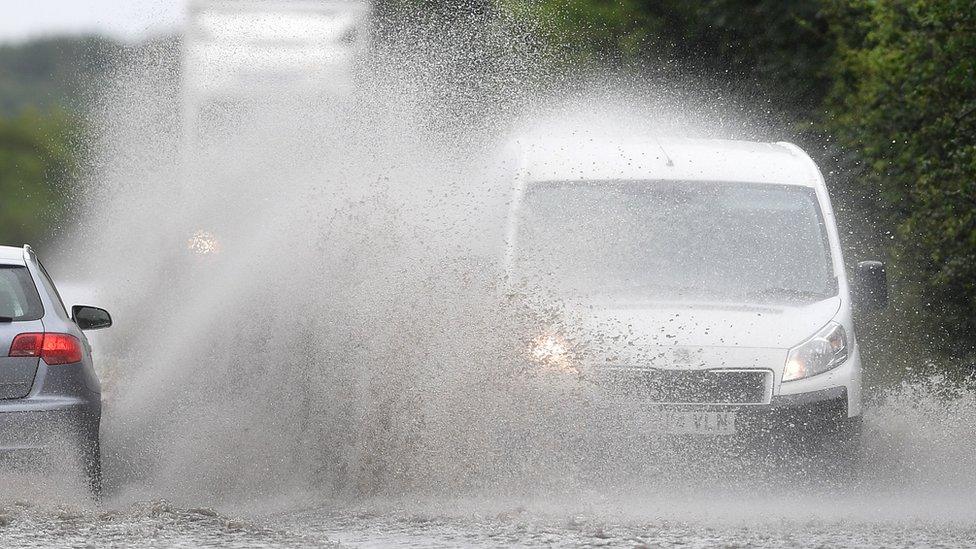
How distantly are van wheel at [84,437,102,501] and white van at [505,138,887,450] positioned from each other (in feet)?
7.56

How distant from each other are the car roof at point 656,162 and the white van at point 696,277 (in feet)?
0.04

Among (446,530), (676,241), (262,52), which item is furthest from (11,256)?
(262,52)

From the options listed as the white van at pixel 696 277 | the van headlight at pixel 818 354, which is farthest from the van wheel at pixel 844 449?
the van headlight at pixel 818 354

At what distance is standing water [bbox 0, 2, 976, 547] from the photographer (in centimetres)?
796

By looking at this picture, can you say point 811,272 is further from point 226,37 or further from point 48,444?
point 226,37

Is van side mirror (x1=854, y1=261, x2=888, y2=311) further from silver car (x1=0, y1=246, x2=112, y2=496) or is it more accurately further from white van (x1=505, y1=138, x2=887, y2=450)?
silver car (x1=0, y1=246, x2=112, y2=496)

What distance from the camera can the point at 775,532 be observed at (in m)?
7.63

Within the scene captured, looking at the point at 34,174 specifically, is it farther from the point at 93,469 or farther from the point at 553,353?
the point at 93,469

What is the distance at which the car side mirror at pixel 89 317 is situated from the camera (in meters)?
10.1

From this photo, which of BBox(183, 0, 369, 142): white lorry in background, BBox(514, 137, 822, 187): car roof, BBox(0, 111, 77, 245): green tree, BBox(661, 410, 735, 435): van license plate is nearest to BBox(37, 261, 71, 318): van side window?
BBox(514, 137, 822, 187): car roof

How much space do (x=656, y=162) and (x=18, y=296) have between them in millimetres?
4087

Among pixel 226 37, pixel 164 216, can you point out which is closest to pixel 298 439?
pixel 164 216

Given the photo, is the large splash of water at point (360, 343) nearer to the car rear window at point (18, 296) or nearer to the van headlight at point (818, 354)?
the van headlight at point (818, 354)

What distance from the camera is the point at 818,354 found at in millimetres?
9773
